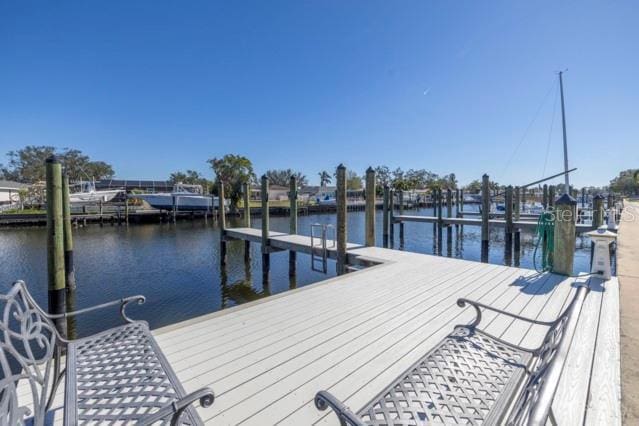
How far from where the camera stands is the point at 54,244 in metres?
4.38

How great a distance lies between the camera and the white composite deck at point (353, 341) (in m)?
2.01

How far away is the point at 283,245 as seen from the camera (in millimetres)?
9586

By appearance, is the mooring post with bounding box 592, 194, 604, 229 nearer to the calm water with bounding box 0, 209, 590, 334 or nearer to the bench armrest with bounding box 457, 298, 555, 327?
the calm water with bounding box 0, 209, 590, 334

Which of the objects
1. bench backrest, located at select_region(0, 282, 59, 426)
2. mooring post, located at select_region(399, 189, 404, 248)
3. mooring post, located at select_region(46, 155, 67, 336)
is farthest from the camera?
mooring post, located at select_region(399, 189, 404, 248)

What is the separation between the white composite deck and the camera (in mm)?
2012

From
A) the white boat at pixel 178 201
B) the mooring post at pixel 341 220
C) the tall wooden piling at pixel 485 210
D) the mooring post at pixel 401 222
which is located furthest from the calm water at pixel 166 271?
the white boat at pixel 178 201

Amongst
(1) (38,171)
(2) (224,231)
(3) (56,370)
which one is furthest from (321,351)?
(1) (38,171)

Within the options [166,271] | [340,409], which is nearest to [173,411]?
[340,409]

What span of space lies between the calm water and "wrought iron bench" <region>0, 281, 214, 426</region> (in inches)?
228

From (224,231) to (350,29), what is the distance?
32.9 ft

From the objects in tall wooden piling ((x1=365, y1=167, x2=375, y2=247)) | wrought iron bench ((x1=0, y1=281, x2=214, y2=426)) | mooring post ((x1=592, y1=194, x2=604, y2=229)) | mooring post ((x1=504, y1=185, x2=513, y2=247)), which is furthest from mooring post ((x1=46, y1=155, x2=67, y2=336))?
mooring post ((x1=592, y1=194, x2=604, y2=229))

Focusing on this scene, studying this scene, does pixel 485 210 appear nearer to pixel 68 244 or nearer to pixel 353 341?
pixel 353 341

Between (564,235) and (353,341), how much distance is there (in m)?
4.35

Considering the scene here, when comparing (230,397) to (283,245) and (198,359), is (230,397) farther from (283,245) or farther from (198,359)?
(283,245)
